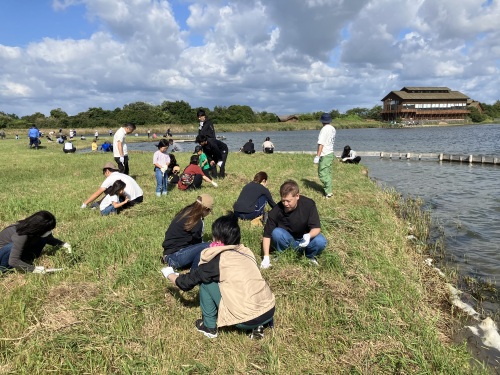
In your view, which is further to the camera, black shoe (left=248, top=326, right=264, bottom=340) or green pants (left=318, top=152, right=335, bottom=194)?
green pants (left=318, top=152, right=335, bottom=194)

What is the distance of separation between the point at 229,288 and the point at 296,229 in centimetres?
192

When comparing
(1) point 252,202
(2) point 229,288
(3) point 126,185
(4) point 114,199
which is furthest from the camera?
(3) point 126,185

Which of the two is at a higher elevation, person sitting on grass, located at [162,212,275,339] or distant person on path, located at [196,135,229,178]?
distant person on path, located at [196,135,229,178]

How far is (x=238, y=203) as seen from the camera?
23.2 ft

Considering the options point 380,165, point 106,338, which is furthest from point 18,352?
point 380,165

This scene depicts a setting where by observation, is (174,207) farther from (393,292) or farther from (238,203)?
(393,292)

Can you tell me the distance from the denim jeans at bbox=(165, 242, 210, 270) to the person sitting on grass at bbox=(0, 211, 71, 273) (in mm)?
1694

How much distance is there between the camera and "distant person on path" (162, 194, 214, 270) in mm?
4668

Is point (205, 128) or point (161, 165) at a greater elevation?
point (205, 128)

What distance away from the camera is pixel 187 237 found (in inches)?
191

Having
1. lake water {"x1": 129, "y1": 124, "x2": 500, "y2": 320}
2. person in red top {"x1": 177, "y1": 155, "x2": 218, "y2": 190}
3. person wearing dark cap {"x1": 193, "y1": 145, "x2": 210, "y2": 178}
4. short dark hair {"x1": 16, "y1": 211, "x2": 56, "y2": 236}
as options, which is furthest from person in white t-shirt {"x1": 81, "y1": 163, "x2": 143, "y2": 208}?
lake water {"x1": 129, "y1": 124, "x2": 500, "y2": 320}

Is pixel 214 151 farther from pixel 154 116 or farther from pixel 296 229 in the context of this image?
pixel 154 116

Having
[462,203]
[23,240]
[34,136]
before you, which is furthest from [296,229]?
[34,136]

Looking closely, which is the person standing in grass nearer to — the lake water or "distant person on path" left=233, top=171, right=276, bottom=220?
"distant person on path" left=233, top=171, right=276, bottom=220
